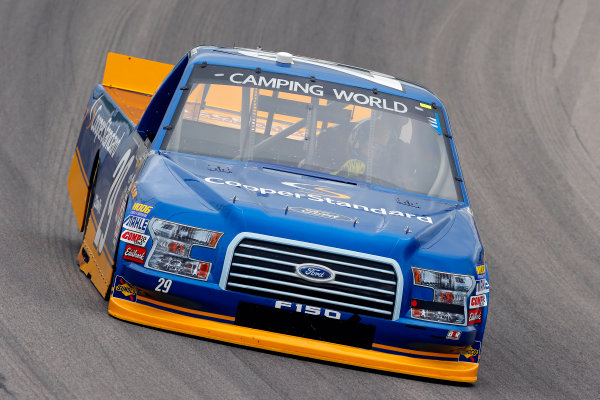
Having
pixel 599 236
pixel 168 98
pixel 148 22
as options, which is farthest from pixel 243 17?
pixel 168 98

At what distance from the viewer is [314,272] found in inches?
209

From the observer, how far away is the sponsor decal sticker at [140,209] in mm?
5508

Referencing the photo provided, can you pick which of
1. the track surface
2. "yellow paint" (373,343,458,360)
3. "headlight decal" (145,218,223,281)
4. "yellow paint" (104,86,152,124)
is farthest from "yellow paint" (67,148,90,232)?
"yellow paint" (373,343,458,360)

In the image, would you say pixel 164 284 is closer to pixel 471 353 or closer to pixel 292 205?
pixel 292 205

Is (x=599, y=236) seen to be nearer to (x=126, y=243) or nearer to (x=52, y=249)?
(x=52, y=249)

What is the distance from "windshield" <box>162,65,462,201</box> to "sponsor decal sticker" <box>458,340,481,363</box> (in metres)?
1.12

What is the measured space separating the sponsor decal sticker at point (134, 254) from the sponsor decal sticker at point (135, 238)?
2cm

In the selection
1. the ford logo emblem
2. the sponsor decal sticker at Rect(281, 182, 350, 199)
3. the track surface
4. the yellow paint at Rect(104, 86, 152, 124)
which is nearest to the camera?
the track surface

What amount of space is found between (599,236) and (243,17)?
7807mm

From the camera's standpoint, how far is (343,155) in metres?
6.55

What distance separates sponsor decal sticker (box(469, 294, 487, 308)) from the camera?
18.5 ft

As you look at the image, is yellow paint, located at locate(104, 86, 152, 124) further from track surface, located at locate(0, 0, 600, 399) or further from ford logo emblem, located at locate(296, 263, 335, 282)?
ford logo emblem, located at locate(296, 263, 335, 282)

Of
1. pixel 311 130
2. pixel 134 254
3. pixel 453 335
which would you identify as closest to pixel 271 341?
pixel 134 254

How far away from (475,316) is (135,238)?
1.85m
